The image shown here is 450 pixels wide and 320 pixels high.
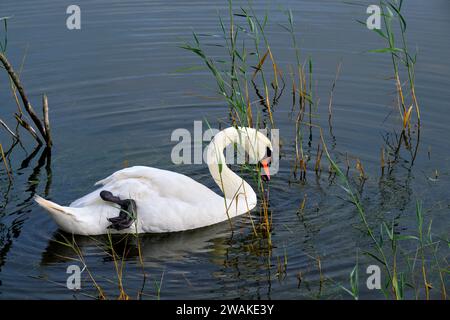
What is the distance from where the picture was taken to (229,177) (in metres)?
10.2

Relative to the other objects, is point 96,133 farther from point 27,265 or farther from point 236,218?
point 27,265

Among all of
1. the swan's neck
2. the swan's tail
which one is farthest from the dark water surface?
the swan's tail

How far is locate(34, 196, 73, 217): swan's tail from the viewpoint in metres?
8.73

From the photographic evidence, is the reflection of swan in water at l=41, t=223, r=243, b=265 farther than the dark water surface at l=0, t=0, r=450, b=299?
Yes

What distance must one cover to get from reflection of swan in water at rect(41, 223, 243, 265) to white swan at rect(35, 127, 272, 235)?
91 millimetres

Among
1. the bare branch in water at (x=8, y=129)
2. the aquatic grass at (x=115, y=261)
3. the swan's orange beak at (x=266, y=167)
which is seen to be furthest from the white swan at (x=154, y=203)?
the bare branch in water at (x=8, y=129)

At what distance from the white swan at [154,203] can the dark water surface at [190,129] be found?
0.17 meters

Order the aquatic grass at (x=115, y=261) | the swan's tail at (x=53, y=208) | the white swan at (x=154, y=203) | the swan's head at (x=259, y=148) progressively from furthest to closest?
the swan's head at (x=259, y=148)
the white swan at (x=154, y=203)
the swan's tail at (x=53, y=208)
the aquatic grass at (x=115, y=261)

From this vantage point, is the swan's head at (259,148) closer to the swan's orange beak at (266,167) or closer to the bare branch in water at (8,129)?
the swan's orange beak at (266,167)

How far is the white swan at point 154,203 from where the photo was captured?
9.12m

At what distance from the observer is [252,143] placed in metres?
9.83

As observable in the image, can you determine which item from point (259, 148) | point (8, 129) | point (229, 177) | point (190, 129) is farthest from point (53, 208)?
point (190, 129)

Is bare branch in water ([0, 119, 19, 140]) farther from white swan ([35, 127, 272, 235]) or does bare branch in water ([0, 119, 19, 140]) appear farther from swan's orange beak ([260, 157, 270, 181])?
swan's orange beak ([260, 157, 270, 181])
